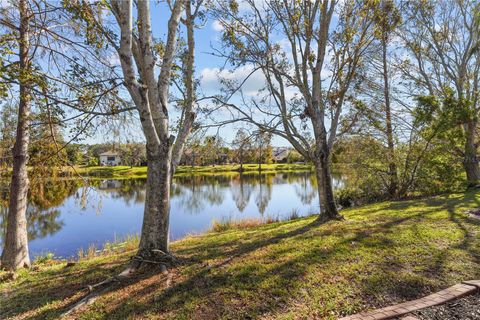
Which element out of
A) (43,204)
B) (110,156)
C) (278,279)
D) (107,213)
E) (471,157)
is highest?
(110,156)

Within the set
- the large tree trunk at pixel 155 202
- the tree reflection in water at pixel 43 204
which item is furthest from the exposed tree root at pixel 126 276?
the tree reflection in water at pixel 43 204

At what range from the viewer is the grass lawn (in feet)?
11.0

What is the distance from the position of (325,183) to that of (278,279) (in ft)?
12.5

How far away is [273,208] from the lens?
17219 mm

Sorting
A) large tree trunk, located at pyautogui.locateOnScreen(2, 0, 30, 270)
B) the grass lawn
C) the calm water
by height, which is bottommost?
the calm water

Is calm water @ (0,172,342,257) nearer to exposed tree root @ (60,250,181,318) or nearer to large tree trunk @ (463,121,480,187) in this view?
exposed tree root @ (60,250,181,318)

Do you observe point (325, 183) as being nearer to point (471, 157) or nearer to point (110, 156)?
point (471, 157)

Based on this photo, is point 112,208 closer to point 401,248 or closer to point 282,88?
point 282,88

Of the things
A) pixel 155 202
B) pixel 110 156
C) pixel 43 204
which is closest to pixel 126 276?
pixel 155 202

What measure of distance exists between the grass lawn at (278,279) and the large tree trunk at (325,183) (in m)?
1.34

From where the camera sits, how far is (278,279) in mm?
3939

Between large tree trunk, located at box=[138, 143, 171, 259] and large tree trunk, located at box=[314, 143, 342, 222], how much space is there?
4.10 m

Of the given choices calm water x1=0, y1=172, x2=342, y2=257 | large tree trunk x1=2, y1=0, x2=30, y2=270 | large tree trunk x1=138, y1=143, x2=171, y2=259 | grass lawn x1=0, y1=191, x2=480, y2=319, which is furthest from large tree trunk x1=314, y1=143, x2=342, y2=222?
large tree trunk x1=2, y1=0, x2=30, y2=270

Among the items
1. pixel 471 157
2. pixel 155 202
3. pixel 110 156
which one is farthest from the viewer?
pixel 110 156
